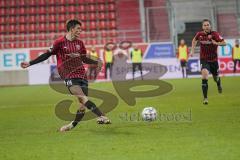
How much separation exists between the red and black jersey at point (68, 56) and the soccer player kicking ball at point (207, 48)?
449 cm

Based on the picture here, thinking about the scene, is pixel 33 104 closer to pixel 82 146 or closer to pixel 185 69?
pixel 82 146

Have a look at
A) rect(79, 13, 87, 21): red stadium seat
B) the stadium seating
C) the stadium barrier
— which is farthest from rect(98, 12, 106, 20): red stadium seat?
the stadium barrier

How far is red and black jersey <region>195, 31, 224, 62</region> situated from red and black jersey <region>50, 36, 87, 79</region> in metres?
4.62

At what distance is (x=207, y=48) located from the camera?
1269cm

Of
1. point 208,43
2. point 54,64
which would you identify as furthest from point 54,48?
point 54,64

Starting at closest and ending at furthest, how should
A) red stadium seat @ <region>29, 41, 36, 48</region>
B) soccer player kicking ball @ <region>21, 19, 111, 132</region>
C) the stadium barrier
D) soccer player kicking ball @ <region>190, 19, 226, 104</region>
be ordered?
soccer player kicking ball @ <region>21, 19, 111, 132</region> < soccer player kicking ball @ <region>190, 19, 226, 104</region> < the stadium barrier < red stadium seat @ <region>29, 41, 36, 48</region>

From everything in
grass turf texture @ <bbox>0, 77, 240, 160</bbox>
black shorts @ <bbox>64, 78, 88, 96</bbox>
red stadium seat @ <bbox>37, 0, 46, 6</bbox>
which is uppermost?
red stadium seat @ <bbox>37, 0, 46, 6</bbox>

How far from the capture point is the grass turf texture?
6.40 m

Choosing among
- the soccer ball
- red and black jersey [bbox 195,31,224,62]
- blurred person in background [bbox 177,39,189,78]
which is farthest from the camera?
blurred person in background [bbox 177,39,189,78]

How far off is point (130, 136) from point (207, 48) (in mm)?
5555

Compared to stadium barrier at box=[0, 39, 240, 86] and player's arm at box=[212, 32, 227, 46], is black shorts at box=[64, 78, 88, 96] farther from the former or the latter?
stadium barrier at box=[0, 39, 240, 86]

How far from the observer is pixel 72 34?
8602 mm

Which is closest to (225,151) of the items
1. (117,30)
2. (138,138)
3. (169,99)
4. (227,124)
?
(138,138)

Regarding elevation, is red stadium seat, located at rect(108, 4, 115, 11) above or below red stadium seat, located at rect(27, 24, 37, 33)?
above
